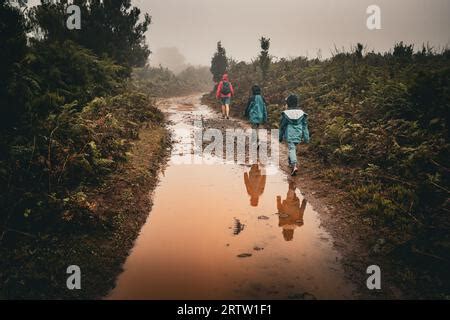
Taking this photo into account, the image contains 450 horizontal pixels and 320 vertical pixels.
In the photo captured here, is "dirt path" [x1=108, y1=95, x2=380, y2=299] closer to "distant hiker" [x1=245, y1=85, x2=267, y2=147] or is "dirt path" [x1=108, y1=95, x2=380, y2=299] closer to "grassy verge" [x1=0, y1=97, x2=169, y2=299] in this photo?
"grassy verge" [x1=0, y1=97, x2=169, y2=299]

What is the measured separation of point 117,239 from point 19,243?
1.34m

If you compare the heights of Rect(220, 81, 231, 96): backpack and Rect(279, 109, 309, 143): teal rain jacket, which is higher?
Rect(220, 81, 231, 96): backpack

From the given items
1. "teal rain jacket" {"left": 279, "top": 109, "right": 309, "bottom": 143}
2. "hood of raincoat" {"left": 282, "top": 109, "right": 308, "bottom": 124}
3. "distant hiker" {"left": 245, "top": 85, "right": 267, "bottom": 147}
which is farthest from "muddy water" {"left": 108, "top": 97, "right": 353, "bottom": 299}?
"distant hiker" {"left": 245, "top": 85, "right": 267, "bottom": 147}

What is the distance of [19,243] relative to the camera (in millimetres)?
4863

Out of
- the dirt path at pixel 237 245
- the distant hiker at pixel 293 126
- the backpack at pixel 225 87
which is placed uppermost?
the backpack at pixel 225 87

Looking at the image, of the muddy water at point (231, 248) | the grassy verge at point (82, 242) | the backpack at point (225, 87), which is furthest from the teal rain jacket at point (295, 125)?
the backpack at point (225, 87)

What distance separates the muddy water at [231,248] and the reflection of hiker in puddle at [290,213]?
18mm

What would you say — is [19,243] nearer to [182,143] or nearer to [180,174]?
[180,174]

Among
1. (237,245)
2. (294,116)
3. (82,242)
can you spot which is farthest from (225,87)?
(82,242)

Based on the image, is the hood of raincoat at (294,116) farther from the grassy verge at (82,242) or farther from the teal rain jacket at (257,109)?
the grassy verge at (82,242)

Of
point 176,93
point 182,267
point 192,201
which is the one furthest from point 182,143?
point 176,93

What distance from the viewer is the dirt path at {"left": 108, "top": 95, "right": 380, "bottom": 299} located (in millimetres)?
4230

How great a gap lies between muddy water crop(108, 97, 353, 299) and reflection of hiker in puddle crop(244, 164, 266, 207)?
0.07 feet

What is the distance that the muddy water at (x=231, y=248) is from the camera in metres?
4.22
